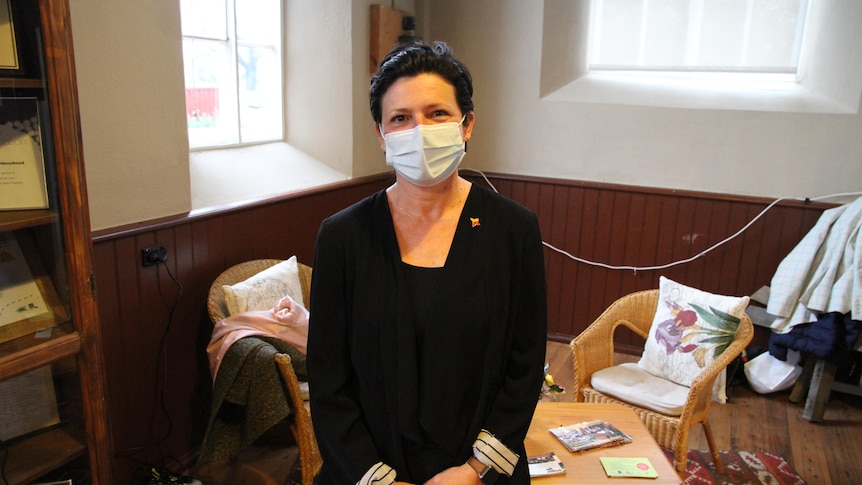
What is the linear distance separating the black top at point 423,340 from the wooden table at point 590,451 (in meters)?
0.59

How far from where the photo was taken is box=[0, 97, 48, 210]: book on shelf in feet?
4.89

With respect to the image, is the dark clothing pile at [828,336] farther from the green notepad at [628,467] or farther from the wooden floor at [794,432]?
the green notepad at [628,467]

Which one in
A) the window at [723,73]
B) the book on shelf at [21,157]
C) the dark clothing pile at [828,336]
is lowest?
the dark clothing pile at [828,336]

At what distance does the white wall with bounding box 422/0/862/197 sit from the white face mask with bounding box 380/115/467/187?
2.58m

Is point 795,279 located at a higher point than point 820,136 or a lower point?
lower

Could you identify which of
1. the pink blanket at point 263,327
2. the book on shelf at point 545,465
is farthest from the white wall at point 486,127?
the book on shelf at point 545,465

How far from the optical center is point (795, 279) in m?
3.09

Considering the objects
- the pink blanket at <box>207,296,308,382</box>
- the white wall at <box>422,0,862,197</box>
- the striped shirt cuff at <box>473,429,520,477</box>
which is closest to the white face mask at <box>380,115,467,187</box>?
the striped shirt cuff at <box>473,429,520,477</box>

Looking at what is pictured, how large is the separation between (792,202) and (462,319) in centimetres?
279

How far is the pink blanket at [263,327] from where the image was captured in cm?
235

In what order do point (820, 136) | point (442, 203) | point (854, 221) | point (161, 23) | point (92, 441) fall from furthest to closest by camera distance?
point (820, 136)
point (854, 221)
point (161, 23)
point (92, 441)
point (442, 203)

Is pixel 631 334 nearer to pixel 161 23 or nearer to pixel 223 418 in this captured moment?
pixel 223 418

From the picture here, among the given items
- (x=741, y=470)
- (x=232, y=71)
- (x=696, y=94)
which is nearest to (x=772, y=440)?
(x=741, y=470)

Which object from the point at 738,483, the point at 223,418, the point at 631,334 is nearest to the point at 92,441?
the point at 223,418
